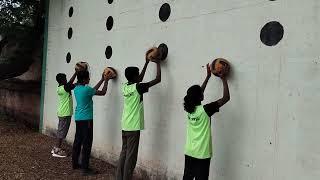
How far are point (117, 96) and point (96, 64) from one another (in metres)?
0.88

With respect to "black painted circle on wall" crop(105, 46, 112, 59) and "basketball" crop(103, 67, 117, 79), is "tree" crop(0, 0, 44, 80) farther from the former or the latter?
"basketball" crop(103, 67, 117, 79)

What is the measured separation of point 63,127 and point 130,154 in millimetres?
2575

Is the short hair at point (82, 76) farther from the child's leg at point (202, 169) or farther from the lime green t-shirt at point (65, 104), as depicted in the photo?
the child's leg at point (202, 169)

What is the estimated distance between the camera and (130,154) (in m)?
6.03

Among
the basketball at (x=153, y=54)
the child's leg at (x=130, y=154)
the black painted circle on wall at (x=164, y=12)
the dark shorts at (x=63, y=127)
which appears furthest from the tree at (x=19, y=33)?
the child's leg at (x=130, y=154)

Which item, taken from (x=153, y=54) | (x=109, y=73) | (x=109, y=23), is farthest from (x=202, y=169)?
(x=109, y=23)

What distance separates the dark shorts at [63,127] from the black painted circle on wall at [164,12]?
9.73ft

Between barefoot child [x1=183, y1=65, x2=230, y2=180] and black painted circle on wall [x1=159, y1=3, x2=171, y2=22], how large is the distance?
61.6 inches

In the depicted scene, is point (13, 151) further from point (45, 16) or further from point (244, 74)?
Answer: point (244, 74)

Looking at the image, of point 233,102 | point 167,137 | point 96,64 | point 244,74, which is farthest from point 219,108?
point 96,64

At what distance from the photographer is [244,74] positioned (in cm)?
498

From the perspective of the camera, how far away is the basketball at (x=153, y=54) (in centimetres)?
608

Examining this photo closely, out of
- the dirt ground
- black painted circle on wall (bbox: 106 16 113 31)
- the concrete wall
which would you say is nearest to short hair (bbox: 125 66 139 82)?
the concrete wall

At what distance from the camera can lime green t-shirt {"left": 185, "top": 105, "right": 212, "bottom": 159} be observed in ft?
16.3
